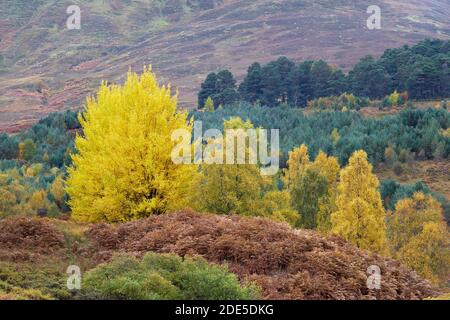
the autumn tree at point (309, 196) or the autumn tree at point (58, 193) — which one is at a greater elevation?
the autumn tree at point (309, 196)

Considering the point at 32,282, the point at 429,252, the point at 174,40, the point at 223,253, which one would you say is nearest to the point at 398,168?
the point at 429,252

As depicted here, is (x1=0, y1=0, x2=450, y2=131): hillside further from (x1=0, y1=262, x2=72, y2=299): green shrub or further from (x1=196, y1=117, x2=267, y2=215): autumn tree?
(x1=0, y1=262, x2=72, y2=299): green shrub

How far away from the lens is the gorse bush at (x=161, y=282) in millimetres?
12539

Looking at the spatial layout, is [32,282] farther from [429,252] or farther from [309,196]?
[429,252]

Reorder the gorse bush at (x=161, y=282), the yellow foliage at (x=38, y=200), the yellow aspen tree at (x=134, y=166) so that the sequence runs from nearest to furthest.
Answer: the gorse bush at (x=161, y=282), the yellow aspen tree at (x=134, y=166), the yellow foliage at (x=38, y=200)

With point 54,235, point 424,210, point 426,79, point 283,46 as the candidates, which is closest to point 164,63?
point 283,46

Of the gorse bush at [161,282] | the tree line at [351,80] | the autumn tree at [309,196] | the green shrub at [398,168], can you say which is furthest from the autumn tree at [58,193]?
the tree line at [351,80]

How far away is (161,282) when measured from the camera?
12781 millimetres

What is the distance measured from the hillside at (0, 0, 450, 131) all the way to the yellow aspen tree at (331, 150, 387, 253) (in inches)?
3599

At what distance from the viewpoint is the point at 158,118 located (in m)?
27.1

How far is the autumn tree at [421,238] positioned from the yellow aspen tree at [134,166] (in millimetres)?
16784

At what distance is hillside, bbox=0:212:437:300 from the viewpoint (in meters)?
14.7

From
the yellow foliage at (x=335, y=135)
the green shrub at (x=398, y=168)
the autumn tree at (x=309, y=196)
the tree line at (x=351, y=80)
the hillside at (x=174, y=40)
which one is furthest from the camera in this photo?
the hillside at (x=174, y=40)

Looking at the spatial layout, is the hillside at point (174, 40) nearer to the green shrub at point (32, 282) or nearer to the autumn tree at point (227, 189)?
the autumn tree at point (227, 189)
